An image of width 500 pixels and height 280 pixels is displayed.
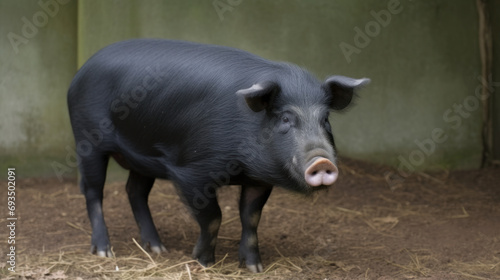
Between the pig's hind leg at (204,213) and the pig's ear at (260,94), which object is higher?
the pig's ear at (260,94)

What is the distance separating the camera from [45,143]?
8.67 meters

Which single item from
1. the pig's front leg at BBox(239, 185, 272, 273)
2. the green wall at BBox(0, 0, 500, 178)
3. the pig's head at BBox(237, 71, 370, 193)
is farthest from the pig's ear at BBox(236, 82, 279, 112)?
the green wall at BBox(0, 0, 500, 178)

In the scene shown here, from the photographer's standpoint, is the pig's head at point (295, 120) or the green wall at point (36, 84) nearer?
the pig's head at point (295, 120)

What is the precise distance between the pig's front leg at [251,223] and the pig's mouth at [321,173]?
1124 mm

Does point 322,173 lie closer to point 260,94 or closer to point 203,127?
point 260,94

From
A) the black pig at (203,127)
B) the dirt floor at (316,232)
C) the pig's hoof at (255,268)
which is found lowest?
the dirt floor at (316,232)

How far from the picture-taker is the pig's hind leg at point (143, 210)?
6.58 meters

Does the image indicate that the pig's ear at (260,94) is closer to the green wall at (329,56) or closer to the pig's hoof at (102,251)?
the pig's hoof at (102,251)

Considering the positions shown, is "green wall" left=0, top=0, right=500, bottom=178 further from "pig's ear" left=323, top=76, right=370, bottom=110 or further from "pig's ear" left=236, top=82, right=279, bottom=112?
"pig's ear" left=236, top=82, right=279, bottom=112

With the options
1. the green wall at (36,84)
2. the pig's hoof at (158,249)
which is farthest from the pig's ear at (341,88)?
the green wall at (36,84)

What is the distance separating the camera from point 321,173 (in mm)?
4832

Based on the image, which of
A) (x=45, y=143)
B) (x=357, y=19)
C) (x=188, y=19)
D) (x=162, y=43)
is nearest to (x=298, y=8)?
(x=357, y=19)

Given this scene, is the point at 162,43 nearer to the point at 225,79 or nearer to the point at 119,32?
the point at 225,79

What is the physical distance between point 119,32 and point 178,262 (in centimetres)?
303
